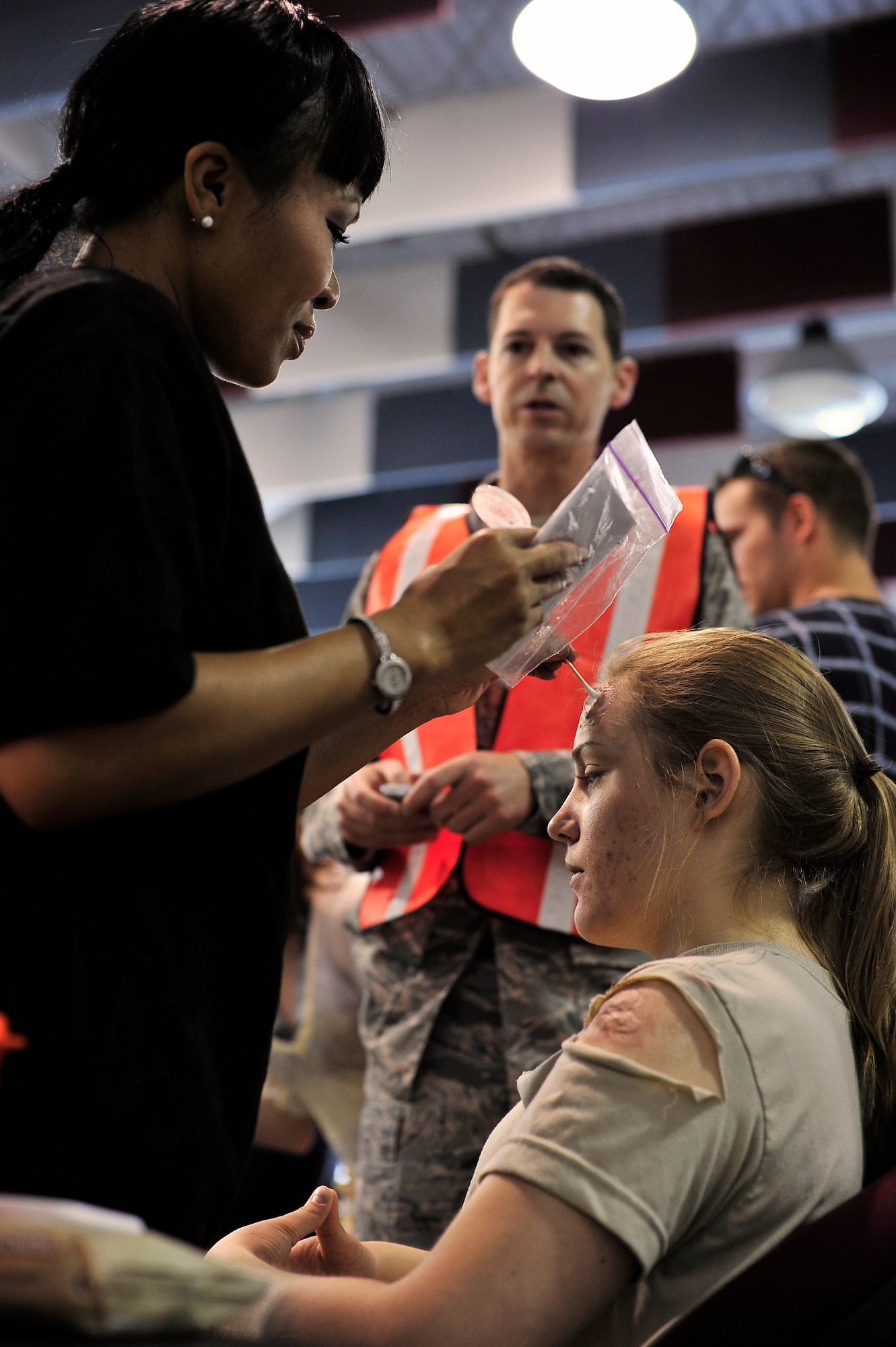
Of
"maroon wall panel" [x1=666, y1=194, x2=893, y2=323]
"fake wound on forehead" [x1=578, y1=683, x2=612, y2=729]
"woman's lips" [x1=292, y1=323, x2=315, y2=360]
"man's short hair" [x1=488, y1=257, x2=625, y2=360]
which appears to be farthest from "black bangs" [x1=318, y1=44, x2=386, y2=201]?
"maroon wall panel" [x1=666, y1=194, x2=893, y2=323]

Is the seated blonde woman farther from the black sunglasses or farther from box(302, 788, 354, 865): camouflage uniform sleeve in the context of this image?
the black sunglasses

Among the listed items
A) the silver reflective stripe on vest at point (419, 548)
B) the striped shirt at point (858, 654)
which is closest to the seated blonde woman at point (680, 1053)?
the silver reflective stripe on vest at point (419, 548)

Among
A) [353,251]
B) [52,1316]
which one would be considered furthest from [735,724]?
[353,251]

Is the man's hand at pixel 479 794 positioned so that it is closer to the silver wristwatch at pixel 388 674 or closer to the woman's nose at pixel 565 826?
the woman's nose at pixel 565 826

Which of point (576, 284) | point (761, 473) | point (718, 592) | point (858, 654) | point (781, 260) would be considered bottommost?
Answer: point (858, 654)

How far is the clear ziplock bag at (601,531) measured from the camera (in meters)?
1.17

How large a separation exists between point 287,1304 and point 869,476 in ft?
21.9

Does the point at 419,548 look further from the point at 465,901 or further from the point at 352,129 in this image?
the point at 352,129

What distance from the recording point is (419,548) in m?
2.28

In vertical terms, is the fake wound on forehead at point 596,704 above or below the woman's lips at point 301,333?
below

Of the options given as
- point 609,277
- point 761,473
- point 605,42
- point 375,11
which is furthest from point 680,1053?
point 609,277

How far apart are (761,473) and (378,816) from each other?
62.9 inches

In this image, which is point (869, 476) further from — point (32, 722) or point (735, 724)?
point (32, 722)

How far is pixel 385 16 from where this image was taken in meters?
3.58
